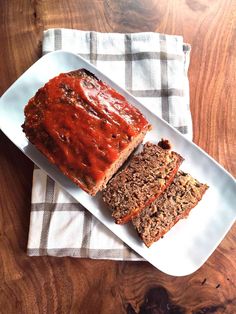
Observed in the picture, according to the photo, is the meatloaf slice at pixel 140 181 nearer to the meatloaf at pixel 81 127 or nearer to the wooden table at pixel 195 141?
the meatloaf at pixel 81 127

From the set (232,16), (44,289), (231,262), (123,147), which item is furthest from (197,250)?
(232,16)

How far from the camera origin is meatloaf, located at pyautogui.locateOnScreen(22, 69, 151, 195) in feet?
8.46

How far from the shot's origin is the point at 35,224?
2861mm

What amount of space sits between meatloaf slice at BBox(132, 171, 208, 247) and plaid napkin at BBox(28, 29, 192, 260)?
209 mm

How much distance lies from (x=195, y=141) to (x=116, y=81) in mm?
698

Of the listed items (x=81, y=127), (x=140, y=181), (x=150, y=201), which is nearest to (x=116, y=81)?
(x=81, y=127)

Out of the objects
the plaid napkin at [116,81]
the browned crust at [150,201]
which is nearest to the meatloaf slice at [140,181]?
the browned crust at [150,201]

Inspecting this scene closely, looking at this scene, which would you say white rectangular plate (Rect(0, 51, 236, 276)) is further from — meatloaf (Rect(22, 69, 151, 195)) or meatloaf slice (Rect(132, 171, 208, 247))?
meatloaf (Rect(22, 69, 151, 195))

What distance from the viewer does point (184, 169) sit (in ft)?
9.58

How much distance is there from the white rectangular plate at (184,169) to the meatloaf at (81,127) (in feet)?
0.74

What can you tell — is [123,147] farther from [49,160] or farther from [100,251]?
[100,251]

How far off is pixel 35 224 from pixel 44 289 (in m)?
0.43

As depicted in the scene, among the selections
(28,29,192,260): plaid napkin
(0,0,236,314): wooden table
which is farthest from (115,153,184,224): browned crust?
(0,0,236,314): wooden table

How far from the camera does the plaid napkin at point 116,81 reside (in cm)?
284
